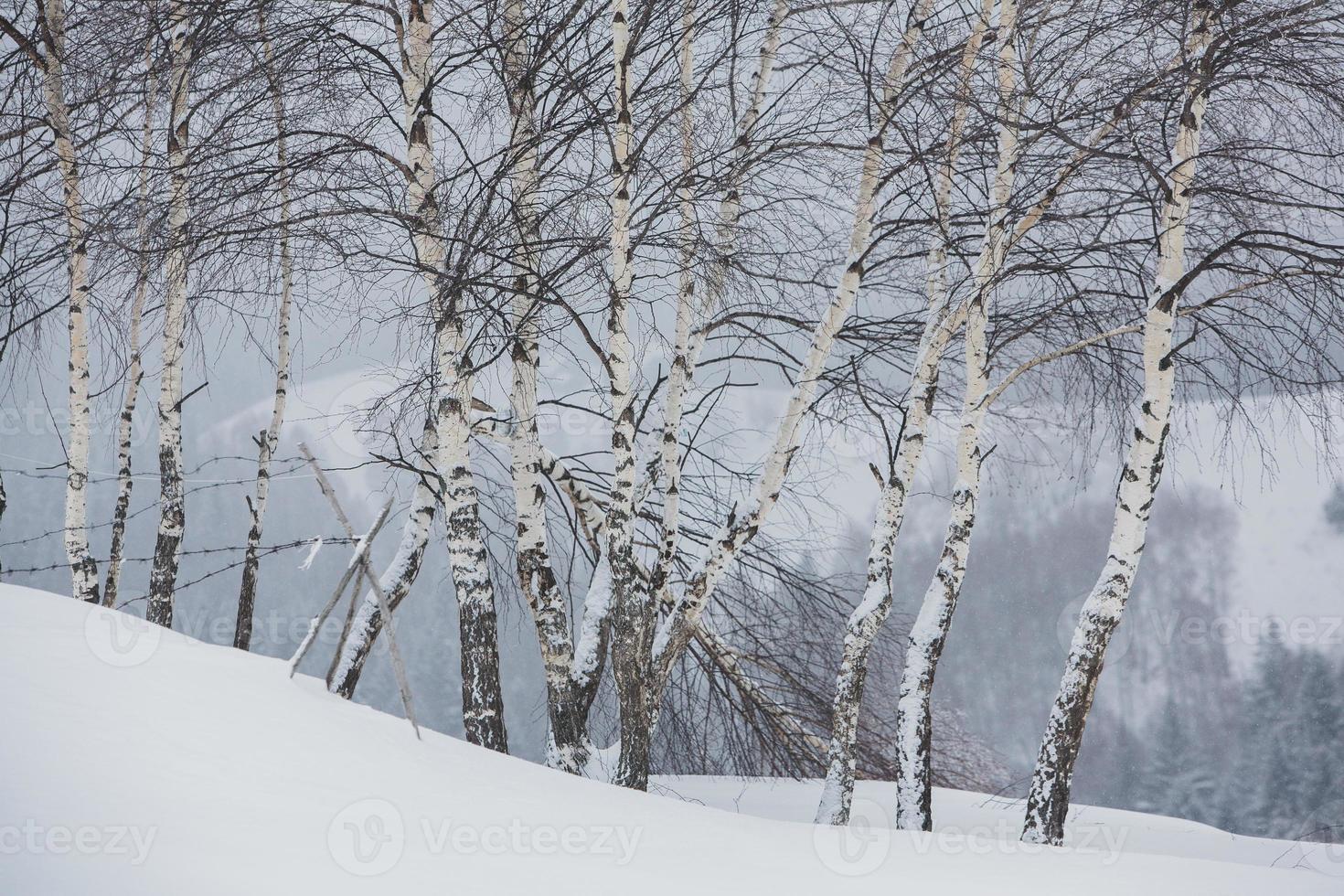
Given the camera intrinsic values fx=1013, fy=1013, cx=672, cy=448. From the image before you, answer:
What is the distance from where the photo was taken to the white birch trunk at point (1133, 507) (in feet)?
16.4

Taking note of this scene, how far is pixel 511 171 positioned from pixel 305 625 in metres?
14.6

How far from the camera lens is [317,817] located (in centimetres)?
308

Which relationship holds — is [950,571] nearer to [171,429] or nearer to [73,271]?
[171,429]

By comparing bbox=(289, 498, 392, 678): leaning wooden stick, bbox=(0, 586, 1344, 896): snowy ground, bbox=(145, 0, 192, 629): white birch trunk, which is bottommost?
bbox=(0, 586, 1344, 896): snowy ground

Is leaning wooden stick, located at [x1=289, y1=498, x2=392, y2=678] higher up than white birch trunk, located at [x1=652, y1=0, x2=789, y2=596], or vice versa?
white birch trunk, located at [x1=652, y1=0, x2=789, y2=596]

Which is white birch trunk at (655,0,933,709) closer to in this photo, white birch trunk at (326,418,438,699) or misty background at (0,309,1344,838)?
white birch trunk at (326,418,438,699)

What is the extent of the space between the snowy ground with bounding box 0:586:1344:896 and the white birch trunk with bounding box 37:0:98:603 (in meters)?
2.96

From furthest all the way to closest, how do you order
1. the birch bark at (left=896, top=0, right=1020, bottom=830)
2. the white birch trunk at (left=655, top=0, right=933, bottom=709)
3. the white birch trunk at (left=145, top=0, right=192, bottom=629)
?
the white birch trunk at (left=145, top=0, right=192, bottom=629) → the white birch trunk at (left=655, top=0, right=933, bottom=709) → the birch bark at (left=896, top=0, right=1020, bottom=830)

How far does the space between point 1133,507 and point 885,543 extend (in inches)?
63.9

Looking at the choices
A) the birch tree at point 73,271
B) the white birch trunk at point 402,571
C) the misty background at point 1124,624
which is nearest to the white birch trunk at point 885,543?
the white birch trunk at point 402,571

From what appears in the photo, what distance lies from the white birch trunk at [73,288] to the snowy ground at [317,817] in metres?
2.96

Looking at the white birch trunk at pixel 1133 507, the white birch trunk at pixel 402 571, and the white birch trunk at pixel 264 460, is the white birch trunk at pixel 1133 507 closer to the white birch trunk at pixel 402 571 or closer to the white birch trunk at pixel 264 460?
the white birch trunk at pixel 402 571

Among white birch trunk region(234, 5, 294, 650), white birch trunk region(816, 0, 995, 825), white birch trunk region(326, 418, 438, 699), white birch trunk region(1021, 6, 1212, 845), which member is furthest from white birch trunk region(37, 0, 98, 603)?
white birch trunk region(1021, 6, 1212, 845)

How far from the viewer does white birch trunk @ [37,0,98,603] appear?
23.3 feet
